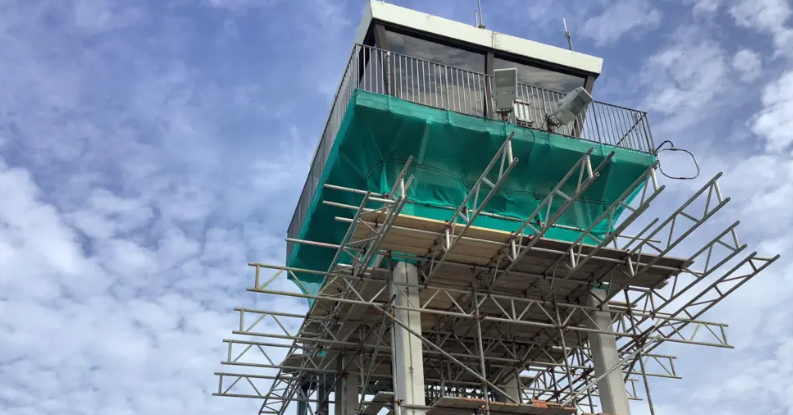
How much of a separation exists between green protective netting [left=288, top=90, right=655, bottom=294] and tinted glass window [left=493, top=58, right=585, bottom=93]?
270 centimetres

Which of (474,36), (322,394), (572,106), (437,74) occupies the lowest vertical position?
(322,394)

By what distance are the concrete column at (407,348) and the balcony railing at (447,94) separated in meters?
4.65

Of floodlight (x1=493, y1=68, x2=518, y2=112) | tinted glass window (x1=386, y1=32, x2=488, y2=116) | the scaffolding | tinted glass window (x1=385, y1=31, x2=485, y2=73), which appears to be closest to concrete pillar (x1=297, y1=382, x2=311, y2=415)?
the scaffolding

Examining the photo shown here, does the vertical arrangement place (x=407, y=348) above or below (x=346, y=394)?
below

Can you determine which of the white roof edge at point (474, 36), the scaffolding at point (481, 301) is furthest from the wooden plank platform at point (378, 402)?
the white roof edge at point (474, 36)

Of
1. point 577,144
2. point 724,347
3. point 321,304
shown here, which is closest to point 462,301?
point 321,304

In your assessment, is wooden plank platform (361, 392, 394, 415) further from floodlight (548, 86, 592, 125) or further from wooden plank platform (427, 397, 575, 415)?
floodlight (548, 86, 592, 125)

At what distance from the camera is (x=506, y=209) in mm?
21125

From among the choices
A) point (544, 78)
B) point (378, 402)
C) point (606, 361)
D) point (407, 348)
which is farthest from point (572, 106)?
point (378, 402)

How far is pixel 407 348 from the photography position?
18453mm

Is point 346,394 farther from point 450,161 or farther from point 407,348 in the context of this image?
point 450,161

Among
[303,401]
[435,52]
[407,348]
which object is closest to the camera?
[407,348]

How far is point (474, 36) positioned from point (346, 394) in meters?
11.3

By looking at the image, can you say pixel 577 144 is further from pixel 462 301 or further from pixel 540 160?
pixel 462 301
